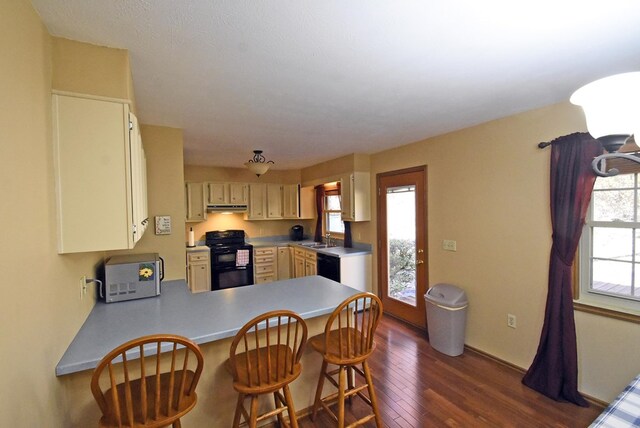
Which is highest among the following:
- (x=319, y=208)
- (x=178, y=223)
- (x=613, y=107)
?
(x=613, y=107)

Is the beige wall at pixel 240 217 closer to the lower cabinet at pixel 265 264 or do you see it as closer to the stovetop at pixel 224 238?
the stovetop at pixel 224 238

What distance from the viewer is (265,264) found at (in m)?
5.54

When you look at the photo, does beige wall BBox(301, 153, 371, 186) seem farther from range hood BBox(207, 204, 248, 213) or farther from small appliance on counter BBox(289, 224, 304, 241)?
range hood BBox(207, 204, 248, 213)

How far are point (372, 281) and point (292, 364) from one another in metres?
2.87

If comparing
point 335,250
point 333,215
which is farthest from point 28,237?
point 333,215

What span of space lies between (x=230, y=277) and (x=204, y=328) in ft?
11.9

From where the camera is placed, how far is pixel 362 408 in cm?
219

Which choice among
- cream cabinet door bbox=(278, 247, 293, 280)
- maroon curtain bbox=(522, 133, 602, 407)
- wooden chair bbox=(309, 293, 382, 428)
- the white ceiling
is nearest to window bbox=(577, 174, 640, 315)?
maroon curtain bbox=(522, 133, 602, 407)

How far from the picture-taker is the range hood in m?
5.32

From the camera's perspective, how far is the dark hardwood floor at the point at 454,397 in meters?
2.05

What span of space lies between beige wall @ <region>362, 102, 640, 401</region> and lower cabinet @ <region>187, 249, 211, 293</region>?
3.61 metres

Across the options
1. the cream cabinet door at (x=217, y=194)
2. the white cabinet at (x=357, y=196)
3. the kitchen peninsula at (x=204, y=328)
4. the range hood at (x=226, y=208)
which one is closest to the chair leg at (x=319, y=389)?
the kitchen peninsula at (x=204, y=328)

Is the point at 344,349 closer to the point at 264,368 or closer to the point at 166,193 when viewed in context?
the point at 264,368

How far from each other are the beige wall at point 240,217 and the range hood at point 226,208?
28cm
